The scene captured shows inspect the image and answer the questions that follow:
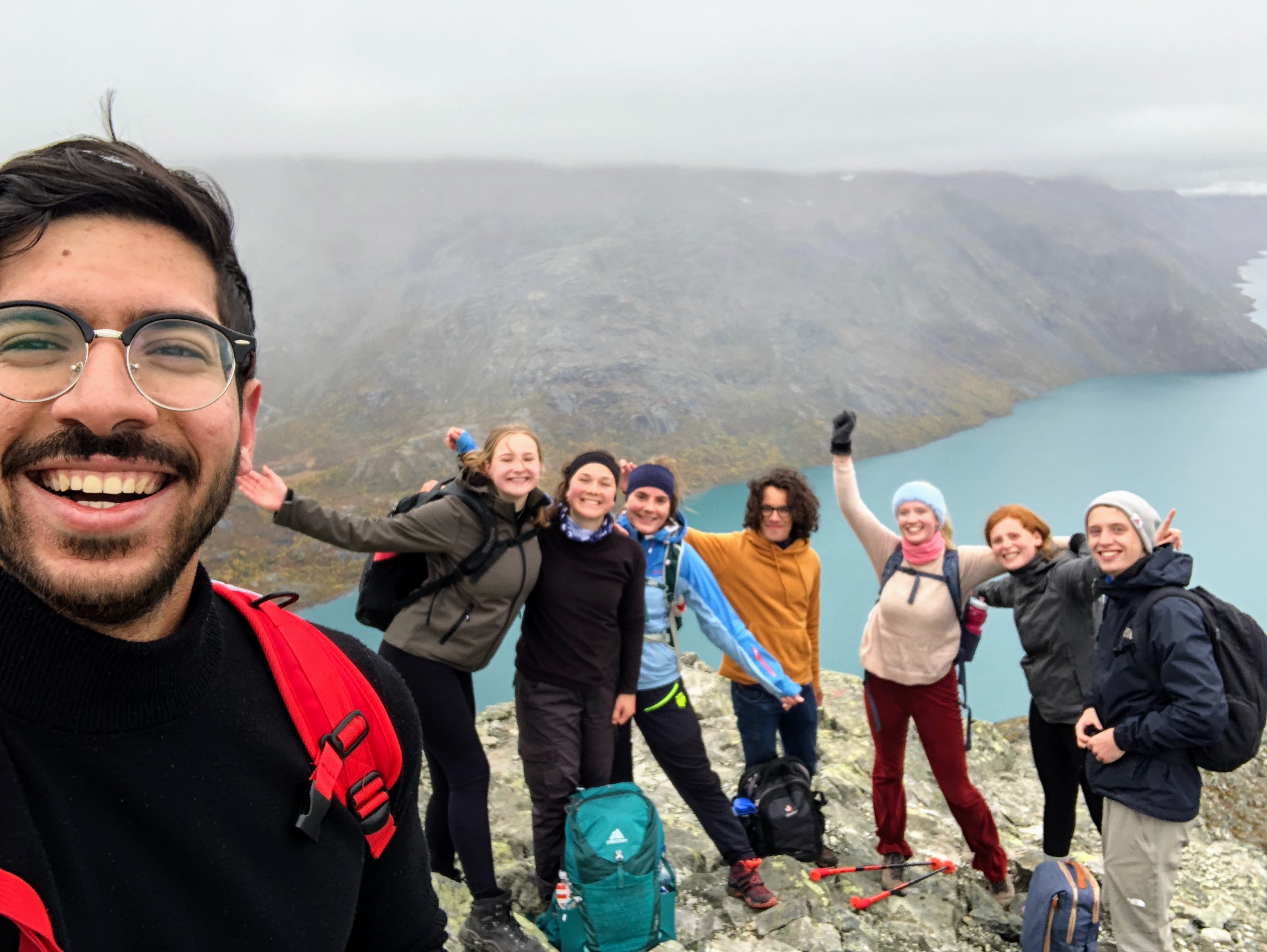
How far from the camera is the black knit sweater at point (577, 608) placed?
433 cm

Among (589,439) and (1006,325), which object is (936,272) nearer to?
(1006,325)

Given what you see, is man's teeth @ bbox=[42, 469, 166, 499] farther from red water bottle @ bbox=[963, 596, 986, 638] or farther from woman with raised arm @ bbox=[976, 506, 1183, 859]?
red water bottle @ bbox=[963, 596, 986, 638]

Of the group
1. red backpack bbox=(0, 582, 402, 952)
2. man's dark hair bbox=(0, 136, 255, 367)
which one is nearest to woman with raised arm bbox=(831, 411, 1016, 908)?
red backpack bbox=(0, 582, 402, 952)

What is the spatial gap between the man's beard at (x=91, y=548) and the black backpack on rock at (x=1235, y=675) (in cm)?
448

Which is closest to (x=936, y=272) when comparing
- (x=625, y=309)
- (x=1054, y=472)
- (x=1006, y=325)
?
(x=1006, y=325)

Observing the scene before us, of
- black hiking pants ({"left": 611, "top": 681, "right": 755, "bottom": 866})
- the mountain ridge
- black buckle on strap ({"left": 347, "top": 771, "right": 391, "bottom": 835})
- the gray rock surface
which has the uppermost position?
the mountain ridge

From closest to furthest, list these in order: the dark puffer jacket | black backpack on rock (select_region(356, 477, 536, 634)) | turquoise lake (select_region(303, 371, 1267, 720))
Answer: black backpack on rock (select_region(356, 477, 536, 634)) < the dark puffer jacket < turquoise lake (select_region(303, 371, 1267, 720))

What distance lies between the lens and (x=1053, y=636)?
477 cm

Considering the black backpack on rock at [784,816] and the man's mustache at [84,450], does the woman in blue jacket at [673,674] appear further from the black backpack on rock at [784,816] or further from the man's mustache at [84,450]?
the man's mustache at [84,450]

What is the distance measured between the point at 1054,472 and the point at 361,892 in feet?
265

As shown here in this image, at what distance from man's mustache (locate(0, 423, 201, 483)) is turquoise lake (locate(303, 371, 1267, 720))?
1927 centimetres

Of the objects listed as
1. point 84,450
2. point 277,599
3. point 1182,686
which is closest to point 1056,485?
point 1182,686

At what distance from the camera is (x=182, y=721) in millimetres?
1213

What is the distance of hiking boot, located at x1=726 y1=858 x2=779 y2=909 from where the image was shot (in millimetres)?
4797
